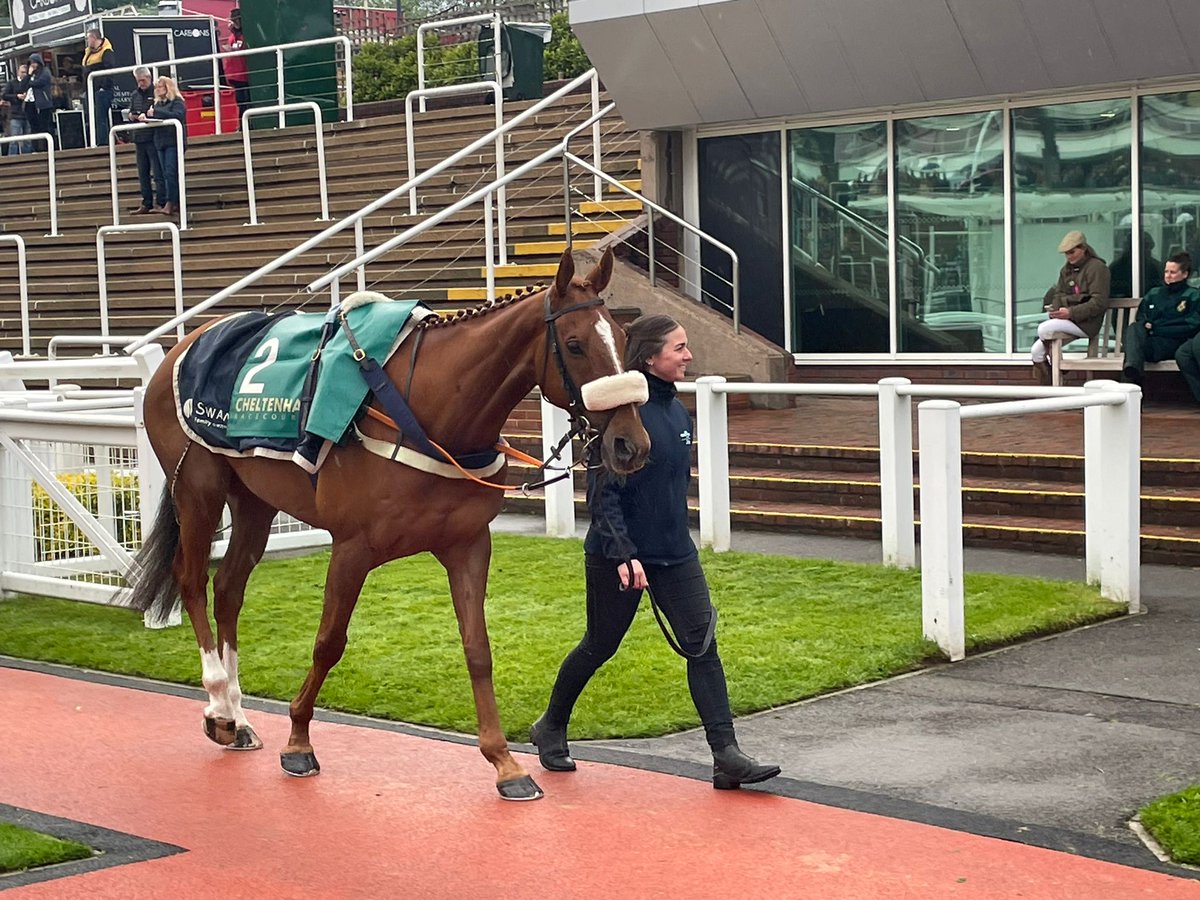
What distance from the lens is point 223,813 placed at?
6.18 m

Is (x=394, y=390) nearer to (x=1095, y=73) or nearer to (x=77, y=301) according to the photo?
(x=1095, y=73)

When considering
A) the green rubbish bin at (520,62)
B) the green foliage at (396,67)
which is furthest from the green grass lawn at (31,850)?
the green foliage at (396,67)

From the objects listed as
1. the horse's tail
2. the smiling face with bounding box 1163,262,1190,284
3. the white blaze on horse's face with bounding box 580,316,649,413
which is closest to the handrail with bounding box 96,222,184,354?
the smiling face with bounding box 1163,262,1190,284

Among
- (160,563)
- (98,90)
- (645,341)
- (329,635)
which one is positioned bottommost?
(329,635)

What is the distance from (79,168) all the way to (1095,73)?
15.3 metres

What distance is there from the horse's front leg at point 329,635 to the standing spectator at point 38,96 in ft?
76.8

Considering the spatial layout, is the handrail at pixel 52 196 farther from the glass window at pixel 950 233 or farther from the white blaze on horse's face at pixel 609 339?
the white blaze on horse's face at pixel 609 339

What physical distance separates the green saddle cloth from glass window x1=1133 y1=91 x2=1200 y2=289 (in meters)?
10.6

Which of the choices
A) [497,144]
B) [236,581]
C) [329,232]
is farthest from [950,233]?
[236,581]

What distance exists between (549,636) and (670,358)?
3.16 m

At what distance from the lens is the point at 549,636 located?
355 inches

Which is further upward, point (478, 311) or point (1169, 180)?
point (1169, 180)

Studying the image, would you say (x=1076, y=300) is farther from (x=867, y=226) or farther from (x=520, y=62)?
(x=520, y=62)

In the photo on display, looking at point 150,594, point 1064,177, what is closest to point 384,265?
point 1064,177
